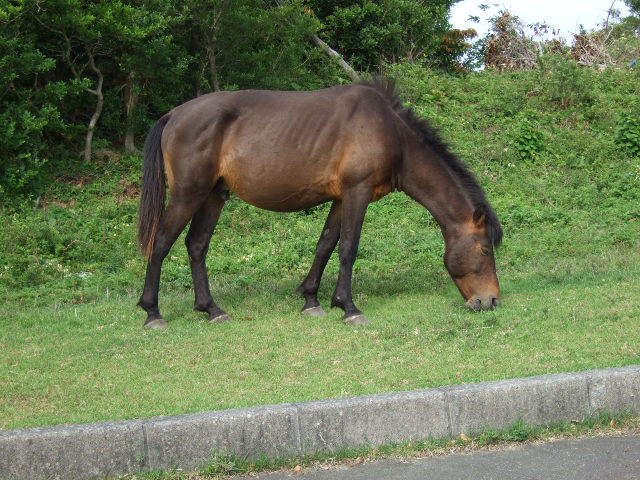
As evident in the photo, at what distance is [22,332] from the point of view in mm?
7621

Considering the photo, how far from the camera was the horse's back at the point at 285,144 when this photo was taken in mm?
7754

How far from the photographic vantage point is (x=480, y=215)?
7.77 meters

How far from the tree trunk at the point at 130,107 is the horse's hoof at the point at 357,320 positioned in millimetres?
7766

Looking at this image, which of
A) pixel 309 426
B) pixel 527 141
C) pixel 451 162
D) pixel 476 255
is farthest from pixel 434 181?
pixel 527 141

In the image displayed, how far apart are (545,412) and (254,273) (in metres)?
5.85

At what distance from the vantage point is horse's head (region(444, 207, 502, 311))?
25.4ft

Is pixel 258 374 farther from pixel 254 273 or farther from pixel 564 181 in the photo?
pixel 564 181

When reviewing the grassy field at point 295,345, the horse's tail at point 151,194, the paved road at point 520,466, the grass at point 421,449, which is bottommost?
the paved road at point 520,466

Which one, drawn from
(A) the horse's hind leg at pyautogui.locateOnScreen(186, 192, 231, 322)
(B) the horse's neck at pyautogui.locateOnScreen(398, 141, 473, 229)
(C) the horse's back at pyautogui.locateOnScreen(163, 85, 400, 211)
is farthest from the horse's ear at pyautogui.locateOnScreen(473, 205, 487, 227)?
(A) the horse's hind leg at pyautogui.locateOnScreen(186, 192, 231, 322)

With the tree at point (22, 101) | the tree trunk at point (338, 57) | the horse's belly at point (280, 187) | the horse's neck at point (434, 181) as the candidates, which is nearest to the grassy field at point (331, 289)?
the tree at point (22, 101)

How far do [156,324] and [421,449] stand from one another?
370 centimetres

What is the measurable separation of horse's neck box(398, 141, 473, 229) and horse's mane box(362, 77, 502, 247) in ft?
0.17

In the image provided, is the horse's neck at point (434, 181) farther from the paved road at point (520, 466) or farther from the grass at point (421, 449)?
the paved road at point (520, 466)

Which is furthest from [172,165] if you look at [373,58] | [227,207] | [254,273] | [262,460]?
[373,58]
